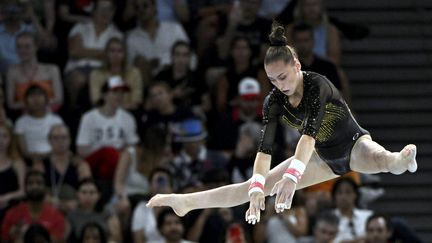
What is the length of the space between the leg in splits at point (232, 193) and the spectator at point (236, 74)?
3.75 m

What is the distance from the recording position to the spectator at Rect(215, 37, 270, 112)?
455 inches

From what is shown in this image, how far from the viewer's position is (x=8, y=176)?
10641 mm

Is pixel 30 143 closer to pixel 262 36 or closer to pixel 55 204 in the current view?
pixel 55 204

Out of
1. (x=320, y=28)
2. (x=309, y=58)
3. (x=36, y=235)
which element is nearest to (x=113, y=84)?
(x=36, y=235)

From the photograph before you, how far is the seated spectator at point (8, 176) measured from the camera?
1058 centimetres

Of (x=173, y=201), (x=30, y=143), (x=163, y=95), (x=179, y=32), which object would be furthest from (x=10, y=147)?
(x=173, y=201)

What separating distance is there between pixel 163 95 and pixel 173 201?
3410 millimetres

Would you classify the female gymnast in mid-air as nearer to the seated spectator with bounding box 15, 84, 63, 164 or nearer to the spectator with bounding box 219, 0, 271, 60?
the seated spectator with bounding box 15, 84, 63, 164

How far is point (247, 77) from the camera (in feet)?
38.0

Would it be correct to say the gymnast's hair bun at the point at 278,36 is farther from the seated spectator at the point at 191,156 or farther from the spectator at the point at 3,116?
the spectator at the point at 3,116

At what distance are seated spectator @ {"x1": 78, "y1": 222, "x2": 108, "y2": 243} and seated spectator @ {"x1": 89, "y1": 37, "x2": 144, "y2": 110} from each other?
1813mm

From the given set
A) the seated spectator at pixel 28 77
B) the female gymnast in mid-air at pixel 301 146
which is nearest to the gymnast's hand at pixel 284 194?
the female gymnast in mid-air at pixel 301 146

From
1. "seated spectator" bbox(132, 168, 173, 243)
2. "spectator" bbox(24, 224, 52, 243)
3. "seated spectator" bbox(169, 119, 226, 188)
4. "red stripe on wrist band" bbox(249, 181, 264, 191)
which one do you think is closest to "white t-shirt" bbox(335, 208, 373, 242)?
"seated spectator" bbox(169, 119, 226, 188)

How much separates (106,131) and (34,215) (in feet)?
4.04
